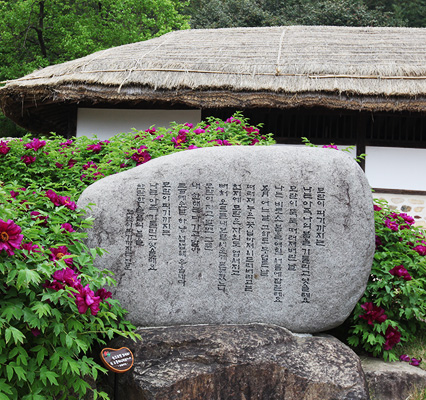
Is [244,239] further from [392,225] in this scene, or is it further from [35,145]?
[35,145]

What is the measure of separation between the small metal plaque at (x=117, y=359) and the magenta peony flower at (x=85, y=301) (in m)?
0.42

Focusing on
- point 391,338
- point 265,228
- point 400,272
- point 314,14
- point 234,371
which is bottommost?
point 391,338

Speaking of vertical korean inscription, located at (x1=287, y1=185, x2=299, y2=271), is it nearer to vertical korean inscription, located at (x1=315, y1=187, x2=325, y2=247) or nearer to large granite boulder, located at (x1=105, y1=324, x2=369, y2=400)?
vertical korean inscription, located at (x1=315, y1=187, x2=325, y2=247)

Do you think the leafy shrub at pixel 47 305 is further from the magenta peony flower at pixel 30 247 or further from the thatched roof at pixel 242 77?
the thatched roof at pixel 242 77

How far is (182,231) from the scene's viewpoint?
12.0 feet

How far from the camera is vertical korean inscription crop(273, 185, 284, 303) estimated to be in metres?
3.57

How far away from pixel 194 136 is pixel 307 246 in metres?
2.00

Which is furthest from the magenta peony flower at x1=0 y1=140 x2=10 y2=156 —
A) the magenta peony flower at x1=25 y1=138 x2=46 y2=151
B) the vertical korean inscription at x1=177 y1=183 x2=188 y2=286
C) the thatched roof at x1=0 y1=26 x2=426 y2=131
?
the thatched roof at x1=0 y1=26 x2=426 y2=131

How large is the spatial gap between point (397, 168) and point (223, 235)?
16.3 ft

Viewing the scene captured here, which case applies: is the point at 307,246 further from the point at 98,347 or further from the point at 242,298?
the point at 98,347

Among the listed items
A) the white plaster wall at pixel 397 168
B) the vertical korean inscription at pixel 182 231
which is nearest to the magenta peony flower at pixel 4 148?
the vertical korean inscription at pixel 182 231

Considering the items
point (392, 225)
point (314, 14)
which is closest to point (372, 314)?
point (392, 225)

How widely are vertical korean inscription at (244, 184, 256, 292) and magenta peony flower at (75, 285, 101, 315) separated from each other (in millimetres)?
1283

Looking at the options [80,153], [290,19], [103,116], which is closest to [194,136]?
[80,153]
